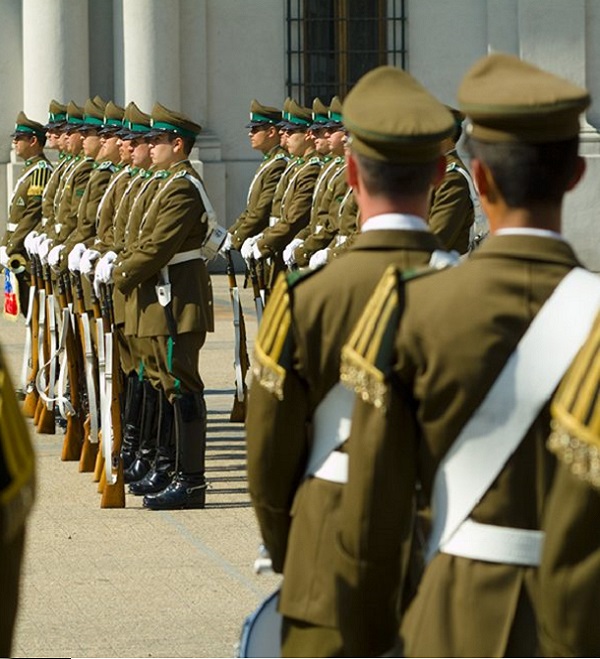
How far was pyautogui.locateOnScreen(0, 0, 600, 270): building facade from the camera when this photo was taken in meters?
23.3

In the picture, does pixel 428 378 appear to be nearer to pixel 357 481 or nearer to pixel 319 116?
pixel 357 481

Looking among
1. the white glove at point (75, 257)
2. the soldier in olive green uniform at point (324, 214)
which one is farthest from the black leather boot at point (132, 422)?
the soldier in olive green uniform at point (324, 214)

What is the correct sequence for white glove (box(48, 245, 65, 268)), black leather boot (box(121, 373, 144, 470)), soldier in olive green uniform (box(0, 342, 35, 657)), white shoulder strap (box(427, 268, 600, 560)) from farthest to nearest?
white glove (box(48, 245, 65, 268)) < black leather boot (box(121, 373, 144, 470)) < white shoulder strap (box(427, 268, 600, 560)) < soldier in olive green uniform (box(0, 342, 35, 657))

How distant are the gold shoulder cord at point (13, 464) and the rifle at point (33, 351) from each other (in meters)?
9.54

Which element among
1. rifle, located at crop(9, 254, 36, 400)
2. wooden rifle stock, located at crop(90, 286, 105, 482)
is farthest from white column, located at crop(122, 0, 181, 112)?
wooden rifle stock, located at crop(90, 286, 105, 482)

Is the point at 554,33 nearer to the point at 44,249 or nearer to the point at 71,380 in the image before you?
the point at 44,249

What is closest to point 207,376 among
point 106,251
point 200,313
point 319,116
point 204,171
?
point 319,116

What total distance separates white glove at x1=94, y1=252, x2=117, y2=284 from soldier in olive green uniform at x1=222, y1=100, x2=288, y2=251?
2.85 metres

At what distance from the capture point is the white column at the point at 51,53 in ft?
76.4

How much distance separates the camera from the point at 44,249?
12.2 metres

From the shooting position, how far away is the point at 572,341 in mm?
3416

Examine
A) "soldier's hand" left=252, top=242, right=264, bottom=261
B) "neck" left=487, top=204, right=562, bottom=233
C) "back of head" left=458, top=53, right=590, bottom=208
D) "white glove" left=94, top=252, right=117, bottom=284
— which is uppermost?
"back of head" left=458, top=53, right=590, bottom=208

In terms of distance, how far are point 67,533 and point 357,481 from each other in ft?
17.2

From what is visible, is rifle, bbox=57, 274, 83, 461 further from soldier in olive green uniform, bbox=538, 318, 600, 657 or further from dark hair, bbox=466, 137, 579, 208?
soldier in olive green uniform, bbox=538, 318, 600, 657
